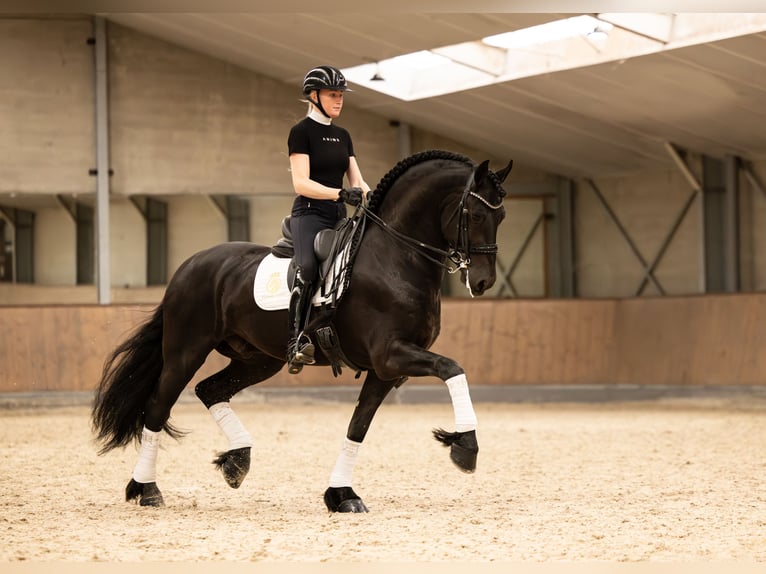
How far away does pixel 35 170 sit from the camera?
16188mm

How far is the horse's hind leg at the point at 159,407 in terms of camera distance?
20.8 feet

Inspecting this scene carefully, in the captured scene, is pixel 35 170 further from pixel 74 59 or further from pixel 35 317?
pixel 35 317

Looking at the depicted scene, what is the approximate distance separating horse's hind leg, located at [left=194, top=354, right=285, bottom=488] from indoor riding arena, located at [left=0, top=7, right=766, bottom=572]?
13 cm

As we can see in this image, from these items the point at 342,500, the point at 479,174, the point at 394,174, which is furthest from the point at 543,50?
the point at 342,500

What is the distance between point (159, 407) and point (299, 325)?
1.10 m

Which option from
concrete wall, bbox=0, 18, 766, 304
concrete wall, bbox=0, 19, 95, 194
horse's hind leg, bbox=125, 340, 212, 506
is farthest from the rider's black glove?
concrete wall, bbox=0, 19, 95, 194

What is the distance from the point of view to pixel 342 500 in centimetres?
590

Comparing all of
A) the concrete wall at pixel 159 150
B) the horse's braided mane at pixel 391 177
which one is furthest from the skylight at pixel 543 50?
the horse's braided mane at pixel 391 177

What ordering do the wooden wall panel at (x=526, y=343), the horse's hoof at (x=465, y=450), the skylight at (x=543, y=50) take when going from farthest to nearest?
the wooden wall panel at (x=526, y=343) < the skylight at (x=543, y=50) < the horse's hoof at (x=465, y=450)

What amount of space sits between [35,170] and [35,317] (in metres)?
A: 3.07

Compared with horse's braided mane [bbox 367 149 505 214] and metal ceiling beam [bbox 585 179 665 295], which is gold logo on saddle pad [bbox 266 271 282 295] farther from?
metal ceiling beam [bbox 585 179 665 295]

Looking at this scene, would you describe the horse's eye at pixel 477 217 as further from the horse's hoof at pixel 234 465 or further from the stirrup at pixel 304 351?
the horse's hoof at pixel 234 465

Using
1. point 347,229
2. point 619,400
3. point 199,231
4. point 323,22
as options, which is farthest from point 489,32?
point 199,231

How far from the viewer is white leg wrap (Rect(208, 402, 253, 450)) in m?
6.27
